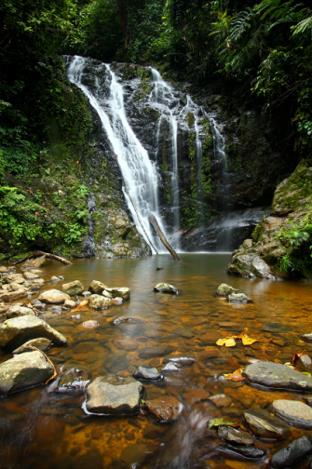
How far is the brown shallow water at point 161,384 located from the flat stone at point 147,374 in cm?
8

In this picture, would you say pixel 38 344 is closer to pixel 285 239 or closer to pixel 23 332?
pixel 23 332

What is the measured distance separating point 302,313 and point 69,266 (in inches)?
207

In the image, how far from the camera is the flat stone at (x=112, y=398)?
1.63 m

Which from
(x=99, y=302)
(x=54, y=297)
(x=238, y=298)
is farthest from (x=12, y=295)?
(x=238, y=298)

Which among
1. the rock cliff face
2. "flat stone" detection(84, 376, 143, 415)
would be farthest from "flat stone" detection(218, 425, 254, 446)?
the rock cliff face

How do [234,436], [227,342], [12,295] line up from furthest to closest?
[12,295] → [227,342] → [234,436]

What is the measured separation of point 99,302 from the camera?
360cm

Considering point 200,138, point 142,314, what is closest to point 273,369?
point 142,314

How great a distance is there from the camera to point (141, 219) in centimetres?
1152

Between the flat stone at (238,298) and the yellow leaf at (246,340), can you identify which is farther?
the flat stone at (238,298)

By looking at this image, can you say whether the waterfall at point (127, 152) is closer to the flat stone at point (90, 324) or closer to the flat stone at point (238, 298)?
the flat stone at point (238, 298)

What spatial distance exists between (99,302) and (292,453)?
2613mm

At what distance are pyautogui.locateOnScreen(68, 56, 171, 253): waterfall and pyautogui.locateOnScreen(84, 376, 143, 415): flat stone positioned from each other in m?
8.81

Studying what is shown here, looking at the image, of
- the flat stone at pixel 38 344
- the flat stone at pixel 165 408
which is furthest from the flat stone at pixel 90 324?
the flat stone at pixel 165 408
